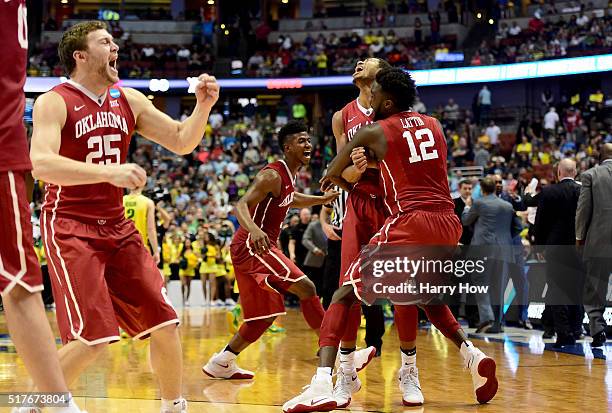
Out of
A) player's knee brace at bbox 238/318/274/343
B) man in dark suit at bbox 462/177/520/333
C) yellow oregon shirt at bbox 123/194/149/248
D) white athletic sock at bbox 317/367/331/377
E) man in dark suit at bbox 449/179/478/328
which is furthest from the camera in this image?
man in dark suit at bbox 449/179/478/328

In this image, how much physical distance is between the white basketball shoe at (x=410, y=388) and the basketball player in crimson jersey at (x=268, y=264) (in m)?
1.55

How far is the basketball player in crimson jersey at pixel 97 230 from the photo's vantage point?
4.28m

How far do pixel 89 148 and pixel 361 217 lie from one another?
236 centimetres

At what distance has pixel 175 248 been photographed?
18.3 m

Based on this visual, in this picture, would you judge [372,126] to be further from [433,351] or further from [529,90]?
[529,90]

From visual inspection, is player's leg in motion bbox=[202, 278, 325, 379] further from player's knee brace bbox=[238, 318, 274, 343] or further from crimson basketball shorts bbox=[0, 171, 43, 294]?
crimson basketball shorts bbox=[0, 171, 43, 294]

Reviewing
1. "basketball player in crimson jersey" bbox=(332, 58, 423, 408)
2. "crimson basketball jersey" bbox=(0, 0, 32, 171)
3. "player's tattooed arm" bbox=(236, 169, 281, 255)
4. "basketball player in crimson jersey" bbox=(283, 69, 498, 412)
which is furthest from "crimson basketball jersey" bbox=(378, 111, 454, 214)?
"crimson basketball jersey" bbox=(0, 0, 32, 171)

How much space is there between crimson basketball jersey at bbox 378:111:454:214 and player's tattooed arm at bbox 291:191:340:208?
4.56 ft

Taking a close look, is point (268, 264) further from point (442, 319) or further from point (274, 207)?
point (442, 319)

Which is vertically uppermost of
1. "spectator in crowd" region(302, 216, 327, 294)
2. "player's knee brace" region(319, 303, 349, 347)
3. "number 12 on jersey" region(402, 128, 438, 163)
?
"number 12 on jersey" region(402, 128, 438, 163)

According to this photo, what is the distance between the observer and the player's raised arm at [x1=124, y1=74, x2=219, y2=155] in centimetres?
451

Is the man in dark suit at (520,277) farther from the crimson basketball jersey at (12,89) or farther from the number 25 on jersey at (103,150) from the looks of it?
the crimson basketball jersey at (12,89)

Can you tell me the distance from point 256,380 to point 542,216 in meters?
4.53

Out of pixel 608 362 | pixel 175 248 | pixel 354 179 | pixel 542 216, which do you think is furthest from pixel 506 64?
pixel 354 179
